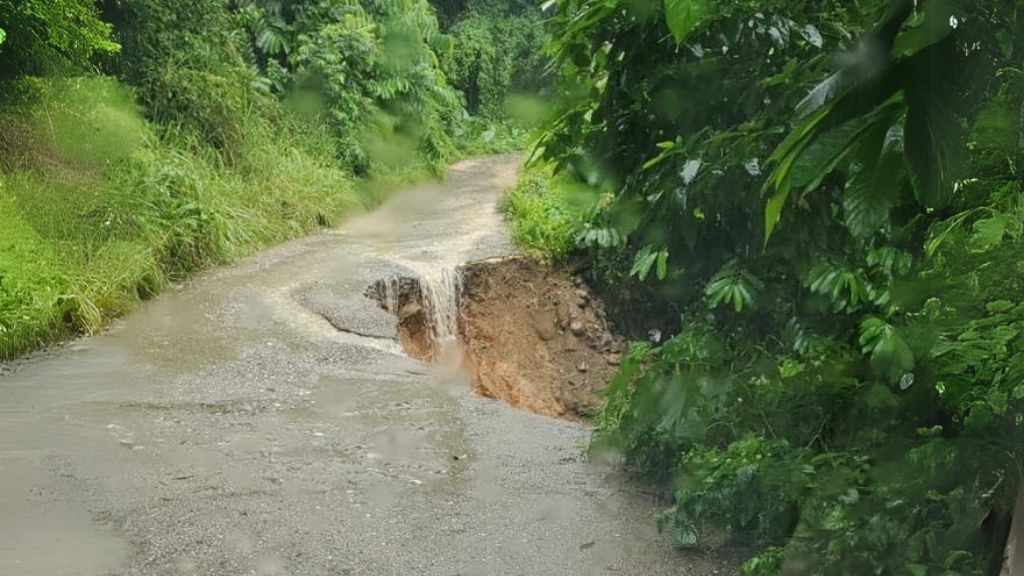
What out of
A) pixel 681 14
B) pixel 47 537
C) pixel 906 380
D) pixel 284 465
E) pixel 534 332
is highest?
pixel 681 14

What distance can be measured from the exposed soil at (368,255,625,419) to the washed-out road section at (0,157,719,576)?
1491mm

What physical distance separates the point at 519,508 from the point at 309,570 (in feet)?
3.32

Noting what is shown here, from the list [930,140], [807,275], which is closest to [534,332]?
[807,275]

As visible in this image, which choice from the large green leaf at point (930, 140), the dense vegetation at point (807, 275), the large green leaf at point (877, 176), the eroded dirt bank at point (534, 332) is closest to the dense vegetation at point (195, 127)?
the dense vegetation at point (807, 275)

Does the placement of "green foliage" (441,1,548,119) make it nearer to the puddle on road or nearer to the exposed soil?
the exposed soil

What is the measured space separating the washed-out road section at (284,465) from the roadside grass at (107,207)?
35 centimetres

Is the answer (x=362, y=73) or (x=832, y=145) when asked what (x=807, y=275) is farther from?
(x=362, y=73)

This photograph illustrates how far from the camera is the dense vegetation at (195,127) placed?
8.09 metres

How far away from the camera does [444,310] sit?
984 centimetres

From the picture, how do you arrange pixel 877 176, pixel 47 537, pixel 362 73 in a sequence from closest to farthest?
pixel 877 176, pixel 47 537, pixel 362 73

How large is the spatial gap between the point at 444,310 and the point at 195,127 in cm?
336

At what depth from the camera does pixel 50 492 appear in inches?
192

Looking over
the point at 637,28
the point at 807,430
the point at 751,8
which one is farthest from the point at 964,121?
the point at 807,430

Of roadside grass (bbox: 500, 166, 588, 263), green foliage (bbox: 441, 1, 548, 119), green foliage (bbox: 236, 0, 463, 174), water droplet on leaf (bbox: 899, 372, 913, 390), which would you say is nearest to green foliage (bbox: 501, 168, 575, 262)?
roadside grass (bbox: 500, 166, 588, 263)
